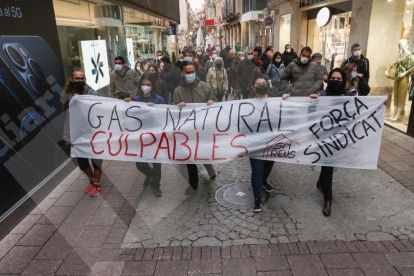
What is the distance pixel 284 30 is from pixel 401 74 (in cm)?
1268

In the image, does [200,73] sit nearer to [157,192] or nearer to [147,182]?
[147,182]

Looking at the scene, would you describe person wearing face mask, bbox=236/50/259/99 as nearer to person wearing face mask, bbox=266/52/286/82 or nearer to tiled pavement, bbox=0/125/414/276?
person wearing face mask, bbox=266/52/286/82

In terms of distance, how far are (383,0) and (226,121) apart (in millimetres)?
7445

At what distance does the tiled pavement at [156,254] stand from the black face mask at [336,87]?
178 centimetres

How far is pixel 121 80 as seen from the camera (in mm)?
6180

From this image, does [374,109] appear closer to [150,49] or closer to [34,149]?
[34,149]

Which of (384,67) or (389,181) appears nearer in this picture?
(389,181)

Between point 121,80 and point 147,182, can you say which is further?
point 121,80

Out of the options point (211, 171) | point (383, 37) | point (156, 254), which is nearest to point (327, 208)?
point (211, 171)

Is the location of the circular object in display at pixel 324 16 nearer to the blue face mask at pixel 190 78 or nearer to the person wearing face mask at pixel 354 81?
the person wearing face mask at pixel 354 81

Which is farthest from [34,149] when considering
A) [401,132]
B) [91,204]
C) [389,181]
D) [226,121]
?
[401,132]

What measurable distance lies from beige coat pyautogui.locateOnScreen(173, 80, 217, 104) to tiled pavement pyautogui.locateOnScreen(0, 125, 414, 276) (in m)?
1.78

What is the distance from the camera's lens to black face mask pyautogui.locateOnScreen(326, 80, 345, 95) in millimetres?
4133

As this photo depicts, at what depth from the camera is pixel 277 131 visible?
4.11 meters
